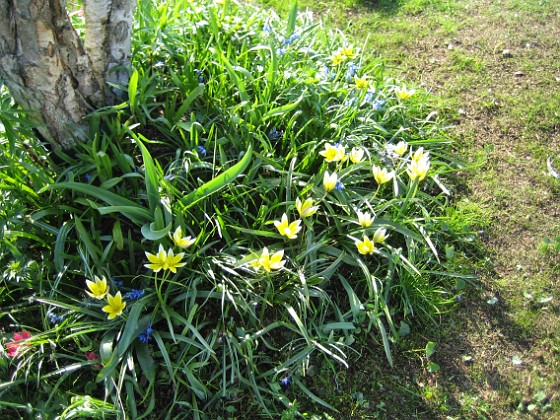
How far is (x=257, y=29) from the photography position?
128 inches

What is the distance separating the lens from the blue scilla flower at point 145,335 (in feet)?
6.93

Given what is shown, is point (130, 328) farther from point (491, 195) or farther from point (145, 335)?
point (491, 195)

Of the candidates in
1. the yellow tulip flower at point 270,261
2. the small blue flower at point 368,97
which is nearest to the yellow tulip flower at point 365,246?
the yellow tulip flower at point 270,261

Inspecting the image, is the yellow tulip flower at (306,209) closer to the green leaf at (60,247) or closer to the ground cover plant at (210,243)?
the ground cover plant at (210,243)

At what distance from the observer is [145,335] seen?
2141 mm

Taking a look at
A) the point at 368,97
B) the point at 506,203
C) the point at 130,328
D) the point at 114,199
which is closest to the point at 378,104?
the point at 368,97

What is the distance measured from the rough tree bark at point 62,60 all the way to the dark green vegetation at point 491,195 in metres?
1.54

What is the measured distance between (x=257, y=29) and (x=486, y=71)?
1.61 m

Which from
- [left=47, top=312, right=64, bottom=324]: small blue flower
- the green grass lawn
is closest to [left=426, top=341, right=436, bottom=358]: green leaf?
the green grass lawn

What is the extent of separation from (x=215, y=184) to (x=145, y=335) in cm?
67

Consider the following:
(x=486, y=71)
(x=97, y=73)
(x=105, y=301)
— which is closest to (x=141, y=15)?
(x=97, y=73)

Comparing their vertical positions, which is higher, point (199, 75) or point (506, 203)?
point (199, 75)

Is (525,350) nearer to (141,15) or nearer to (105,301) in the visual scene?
(105,301)

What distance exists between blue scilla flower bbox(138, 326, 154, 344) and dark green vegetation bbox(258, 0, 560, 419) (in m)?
0.84
